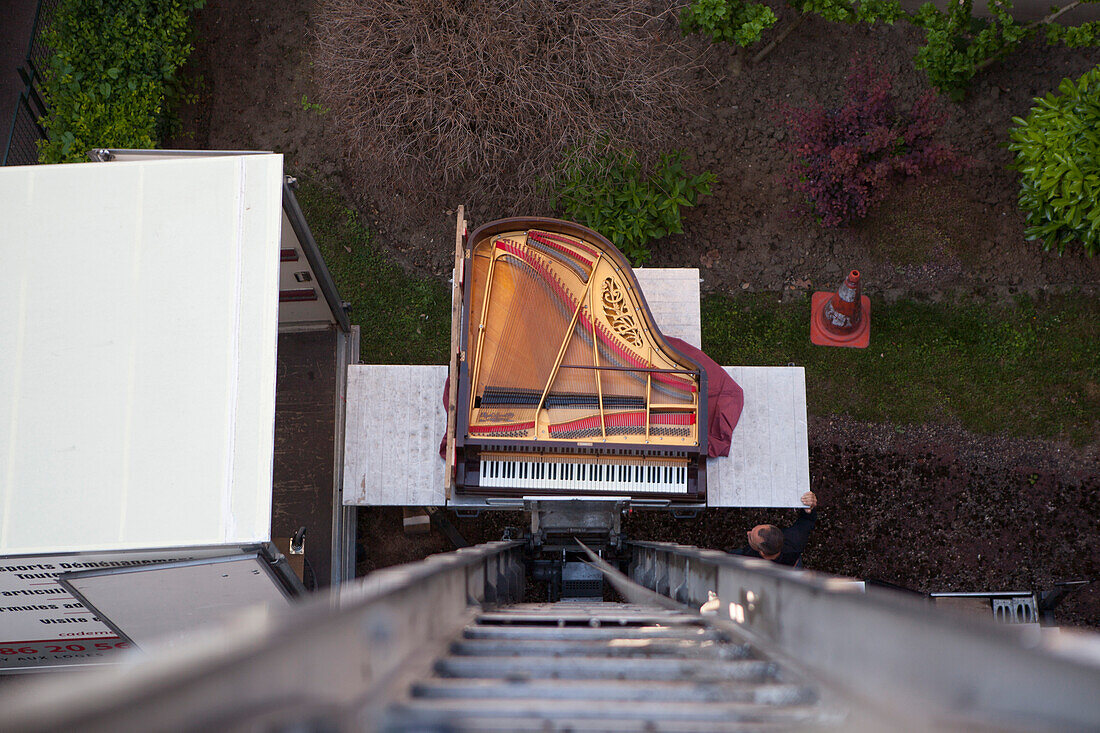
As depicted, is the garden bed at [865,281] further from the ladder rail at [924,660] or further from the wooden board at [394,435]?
the ladder rail at [924,660]

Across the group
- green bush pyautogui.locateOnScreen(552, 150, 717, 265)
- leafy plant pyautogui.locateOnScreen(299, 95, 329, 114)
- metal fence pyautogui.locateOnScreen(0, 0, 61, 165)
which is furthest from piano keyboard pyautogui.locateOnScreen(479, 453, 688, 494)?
metal fence pyautogui.locateOnScreen(0, 0, 61, 165)

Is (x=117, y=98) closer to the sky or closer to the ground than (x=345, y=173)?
closer to the sky

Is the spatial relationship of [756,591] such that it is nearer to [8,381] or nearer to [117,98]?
[8,381]

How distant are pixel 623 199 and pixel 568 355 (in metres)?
2.46

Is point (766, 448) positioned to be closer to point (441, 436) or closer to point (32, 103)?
point (441, 436)

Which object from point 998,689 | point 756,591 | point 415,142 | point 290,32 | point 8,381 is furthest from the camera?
point 290,32

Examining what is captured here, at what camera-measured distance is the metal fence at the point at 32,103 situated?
24.6ft

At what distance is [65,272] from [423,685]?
193 inches

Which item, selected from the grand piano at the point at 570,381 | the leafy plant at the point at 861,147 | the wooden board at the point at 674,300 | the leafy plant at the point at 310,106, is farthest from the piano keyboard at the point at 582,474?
the leafy plant at the point at 310,106

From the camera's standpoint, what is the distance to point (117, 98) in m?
7.45

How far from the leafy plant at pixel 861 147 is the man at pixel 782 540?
10.8 ft

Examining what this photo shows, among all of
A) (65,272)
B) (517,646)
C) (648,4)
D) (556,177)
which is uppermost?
(648,4)

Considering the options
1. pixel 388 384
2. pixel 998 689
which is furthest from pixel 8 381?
pixel 998 689

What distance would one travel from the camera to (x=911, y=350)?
7.71 metres
